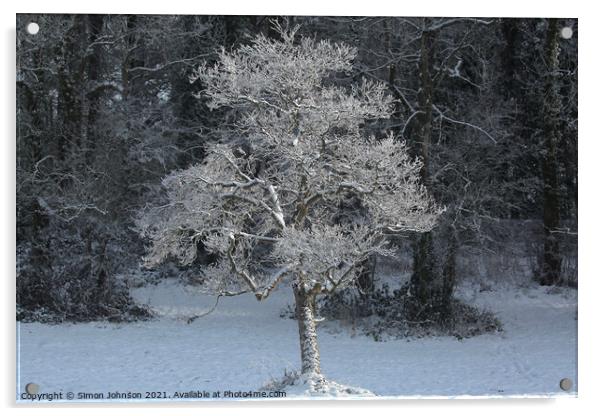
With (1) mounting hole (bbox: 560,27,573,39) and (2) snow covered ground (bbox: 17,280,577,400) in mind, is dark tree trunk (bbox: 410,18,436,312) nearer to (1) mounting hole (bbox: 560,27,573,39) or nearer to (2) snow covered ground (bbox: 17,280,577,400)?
(2) snow covered ground (bbox: 17,280,577,400)

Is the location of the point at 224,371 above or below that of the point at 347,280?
below

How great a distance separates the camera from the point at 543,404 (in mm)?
7113

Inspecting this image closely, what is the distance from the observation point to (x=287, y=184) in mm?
7176

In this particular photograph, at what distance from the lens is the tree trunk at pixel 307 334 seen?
7.25m

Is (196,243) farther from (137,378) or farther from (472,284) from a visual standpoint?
(472,284)

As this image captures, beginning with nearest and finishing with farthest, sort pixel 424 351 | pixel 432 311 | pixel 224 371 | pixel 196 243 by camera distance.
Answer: pixel 196 243 < pixel 224 371 < pixel 424 351 < pixel 432 311

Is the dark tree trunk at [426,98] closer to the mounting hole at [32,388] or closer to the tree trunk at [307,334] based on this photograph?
the tree trunk at [307,334]

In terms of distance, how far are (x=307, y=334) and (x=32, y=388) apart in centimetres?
273

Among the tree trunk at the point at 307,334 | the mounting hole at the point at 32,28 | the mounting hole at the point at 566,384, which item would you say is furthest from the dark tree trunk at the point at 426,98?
the mounting hole at the point at 32,28

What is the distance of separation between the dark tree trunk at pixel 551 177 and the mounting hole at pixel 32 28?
17.7 ft

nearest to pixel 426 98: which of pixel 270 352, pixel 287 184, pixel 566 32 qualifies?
pixel 566 32
